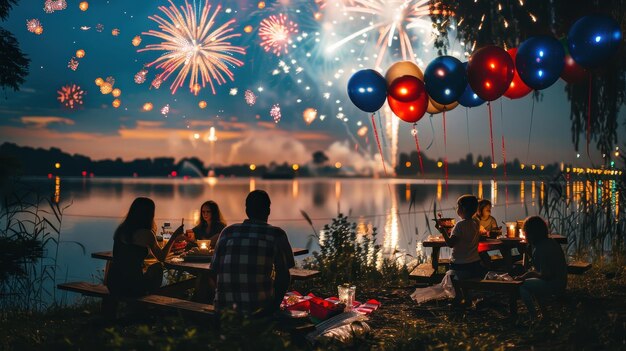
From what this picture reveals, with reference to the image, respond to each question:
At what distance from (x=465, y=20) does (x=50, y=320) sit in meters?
8.59

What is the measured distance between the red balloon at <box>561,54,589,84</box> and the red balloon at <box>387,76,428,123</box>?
7.23 ft

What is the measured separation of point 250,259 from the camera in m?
5.00

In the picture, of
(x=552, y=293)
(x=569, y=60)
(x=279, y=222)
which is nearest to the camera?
(x=552, y=293)

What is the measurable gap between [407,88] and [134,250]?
217 inches

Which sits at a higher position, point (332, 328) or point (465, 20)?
point (465, 20)

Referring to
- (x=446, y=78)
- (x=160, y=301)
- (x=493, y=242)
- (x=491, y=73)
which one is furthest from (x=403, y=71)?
(x=160, y=301)

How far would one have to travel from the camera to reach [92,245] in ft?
68.6

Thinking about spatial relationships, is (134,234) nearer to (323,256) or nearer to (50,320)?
(50,320)

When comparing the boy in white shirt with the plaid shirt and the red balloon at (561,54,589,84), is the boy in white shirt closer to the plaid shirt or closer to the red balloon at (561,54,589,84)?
the plaid shirt

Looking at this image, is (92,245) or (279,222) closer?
(92,245)

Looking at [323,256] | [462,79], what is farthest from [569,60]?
[323,256]

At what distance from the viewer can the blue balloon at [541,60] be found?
892 centimetres

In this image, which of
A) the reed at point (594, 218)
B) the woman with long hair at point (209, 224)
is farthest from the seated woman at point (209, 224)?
the reed at point (594, 218)

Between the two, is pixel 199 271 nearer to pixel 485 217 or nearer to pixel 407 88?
pixel 485 217
